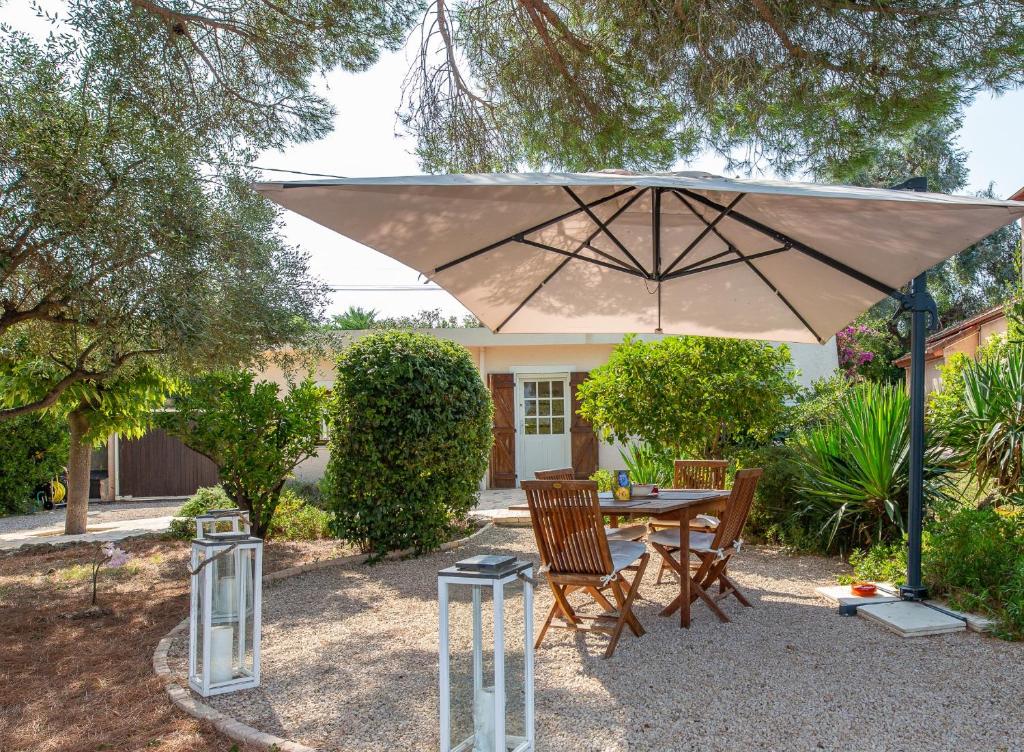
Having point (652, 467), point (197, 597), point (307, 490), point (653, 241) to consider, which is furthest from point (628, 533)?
point (307, 490)

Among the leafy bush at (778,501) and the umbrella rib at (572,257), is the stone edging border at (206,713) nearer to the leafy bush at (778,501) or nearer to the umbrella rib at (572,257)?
the umbrella rib at (572,257)

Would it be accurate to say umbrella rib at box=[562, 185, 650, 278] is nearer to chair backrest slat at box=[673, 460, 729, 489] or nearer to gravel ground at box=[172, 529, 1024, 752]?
chair backrest slat at box=[673, 460, 729, 489]

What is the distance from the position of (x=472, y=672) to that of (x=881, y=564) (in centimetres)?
430

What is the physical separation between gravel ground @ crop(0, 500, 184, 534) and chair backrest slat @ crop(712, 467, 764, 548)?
372 inches

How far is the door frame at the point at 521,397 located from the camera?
43.6ft

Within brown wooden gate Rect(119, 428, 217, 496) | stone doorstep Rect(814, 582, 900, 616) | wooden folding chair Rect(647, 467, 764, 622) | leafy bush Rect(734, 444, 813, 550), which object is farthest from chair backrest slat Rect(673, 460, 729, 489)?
brown wooden gate Rect(119, 428, 217, 496)

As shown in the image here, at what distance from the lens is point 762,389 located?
830 cm

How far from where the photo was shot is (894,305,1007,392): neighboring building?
1311 centimetres

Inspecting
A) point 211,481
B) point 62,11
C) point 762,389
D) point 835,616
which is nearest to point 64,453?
point 211,481

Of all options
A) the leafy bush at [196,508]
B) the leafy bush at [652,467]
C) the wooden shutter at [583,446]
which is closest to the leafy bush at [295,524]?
the leafy bush at [196,508]

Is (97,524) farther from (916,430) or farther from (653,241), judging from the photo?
(916,430)

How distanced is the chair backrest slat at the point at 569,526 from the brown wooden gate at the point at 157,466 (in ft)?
40.4

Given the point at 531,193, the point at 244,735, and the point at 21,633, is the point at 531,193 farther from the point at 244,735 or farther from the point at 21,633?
the point at 21,633

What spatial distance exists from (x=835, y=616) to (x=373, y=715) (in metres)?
3.05
